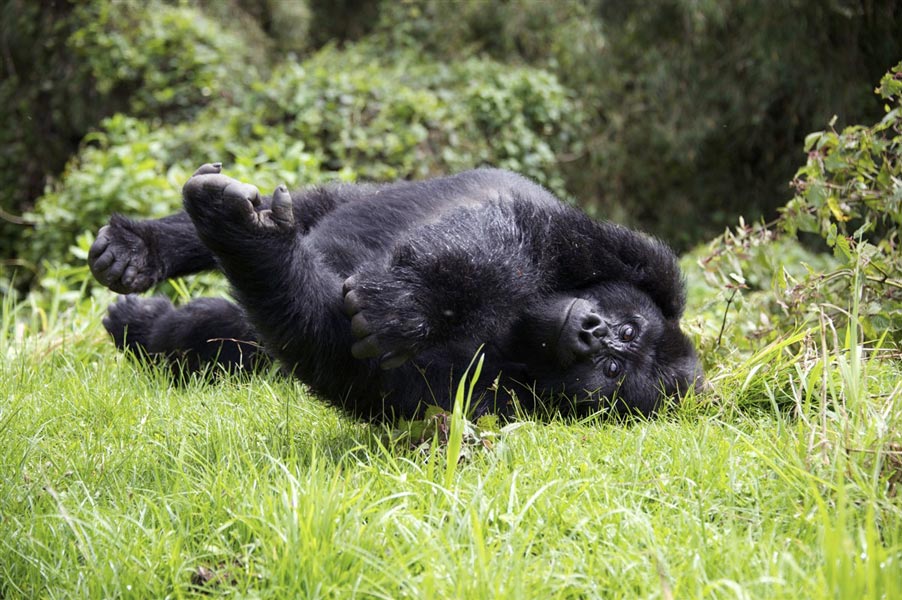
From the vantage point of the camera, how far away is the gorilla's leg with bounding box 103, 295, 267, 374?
150 inches

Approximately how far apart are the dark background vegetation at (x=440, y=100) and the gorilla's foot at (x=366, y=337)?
12.4 feet

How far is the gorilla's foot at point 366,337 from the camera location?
2609 millimetres

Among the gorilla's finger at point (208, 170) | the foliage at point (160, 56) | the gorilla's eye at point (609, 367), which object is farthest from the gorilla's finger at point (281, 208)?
the foliage at point (160, 56)

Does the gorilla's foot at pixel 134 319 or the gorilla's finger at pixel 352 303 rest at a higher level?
the gorilla's finger at pixel 352 303

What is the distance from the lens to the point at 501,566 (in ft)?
6.22

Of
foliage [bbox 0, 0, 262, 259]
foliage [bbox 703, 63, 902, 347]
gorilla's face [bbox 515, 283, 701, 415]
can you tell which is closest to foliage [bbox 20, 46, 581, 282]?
foliage [bbox 0, 0, 262, 259]

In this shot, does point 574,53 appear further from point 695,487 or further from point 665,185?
point 695,487

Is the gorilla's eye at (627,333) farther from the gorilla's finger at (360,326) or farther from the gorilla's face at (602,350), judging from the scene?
the gorilla's finger at (360,326)

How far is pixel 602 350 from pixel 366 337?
2.88 ft

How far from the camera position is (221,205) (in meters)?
2.54

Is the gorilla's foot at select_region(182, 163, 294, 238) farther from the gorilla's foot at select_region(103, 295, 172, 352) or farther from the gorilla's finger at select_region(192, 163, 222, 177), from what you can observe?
the gorilla's foot at select_region(103, 295, 172, 352)

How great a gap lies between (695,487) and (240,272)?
1.35 metres

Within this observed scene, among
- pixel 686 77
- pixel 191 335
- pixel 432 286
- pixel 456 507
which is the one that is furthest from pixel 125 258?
pixel 686 77

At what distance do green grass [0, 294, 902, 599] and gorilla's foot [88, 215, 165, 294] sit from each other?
51 centimetres
